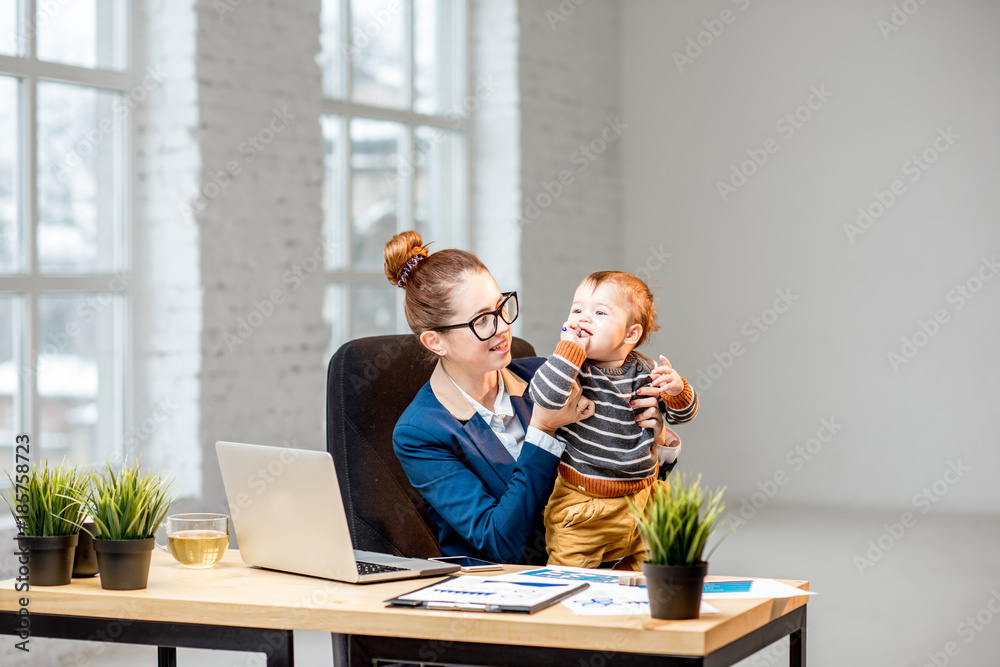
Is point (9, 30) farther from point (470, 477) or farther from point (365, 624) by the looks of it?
point (365, 624)

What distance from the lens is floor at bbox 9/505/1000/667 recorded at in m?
3.67

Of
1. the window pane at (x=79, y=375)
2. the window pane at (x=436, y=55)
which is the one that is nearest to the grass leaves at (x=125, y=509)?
the window pane at (x=79, y=375)

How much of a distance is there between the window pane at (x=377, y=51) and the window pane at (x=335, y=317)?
89cm

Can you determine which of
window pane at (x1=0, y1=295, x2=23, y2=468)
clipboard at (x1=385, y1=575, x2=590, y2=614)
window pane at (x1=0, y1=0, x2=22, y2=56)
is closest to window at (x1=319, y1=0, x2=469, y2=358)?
window pane at (x1=0, y1=0, x2=22, y2=56)

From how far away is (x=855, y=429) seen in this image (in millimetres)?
6375

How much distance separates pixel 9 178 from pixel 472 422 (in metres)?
2.15

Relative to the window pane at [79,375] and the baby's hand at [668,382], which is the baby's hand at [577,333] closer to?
the baby's hand at [668,382]

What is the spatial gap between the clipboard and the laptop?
0.12m

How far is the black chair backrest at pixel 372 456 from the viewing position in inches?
87.0

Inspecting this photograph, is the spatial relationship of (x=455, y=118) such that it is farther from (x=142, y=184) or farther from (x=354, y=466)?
(x=354, y=466)

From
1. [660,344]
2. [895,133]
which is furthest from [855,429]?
[895,133]

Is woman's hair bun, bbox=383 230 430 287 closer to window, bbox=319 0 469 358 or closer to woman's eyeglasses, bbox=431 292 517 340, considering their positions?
woman's eyeglasses, bbox=431 292 517 340

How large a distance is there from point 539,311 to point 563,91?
50.1 inches

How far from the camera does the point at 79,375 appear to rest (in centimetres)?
380
